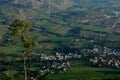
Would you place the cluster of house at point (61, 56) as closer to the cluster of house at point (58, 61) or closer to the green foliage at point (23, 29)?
the cluster of house at point (58, 61)

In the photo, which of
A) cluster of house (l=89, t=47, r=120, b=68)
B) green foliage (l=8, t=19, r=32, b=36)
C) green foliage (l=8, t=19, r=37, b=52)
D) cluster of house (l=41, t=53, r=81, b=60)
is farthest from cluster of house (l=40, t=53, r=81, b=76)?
green foliage (l=8, t=19, r=32, b=36)

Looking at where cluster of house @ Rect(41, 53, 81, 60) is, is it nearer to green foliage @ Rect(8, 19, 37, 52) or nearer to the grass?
the grass

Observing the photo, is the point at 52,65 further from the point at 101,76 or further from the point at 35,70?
the point at 101,76

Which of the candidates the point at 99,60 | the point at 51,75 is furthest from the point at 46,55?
the point at 51,75

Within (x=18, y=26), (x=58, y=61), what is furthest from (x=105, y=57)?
(x=18, y=26)

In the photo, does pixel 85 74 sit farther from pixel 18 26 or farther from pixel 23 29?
pixel 18 26

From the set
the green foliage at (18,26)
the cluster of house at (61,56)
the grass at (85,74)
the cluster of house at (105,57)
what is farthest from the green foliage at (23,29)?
the cluster of house at (61,56)
